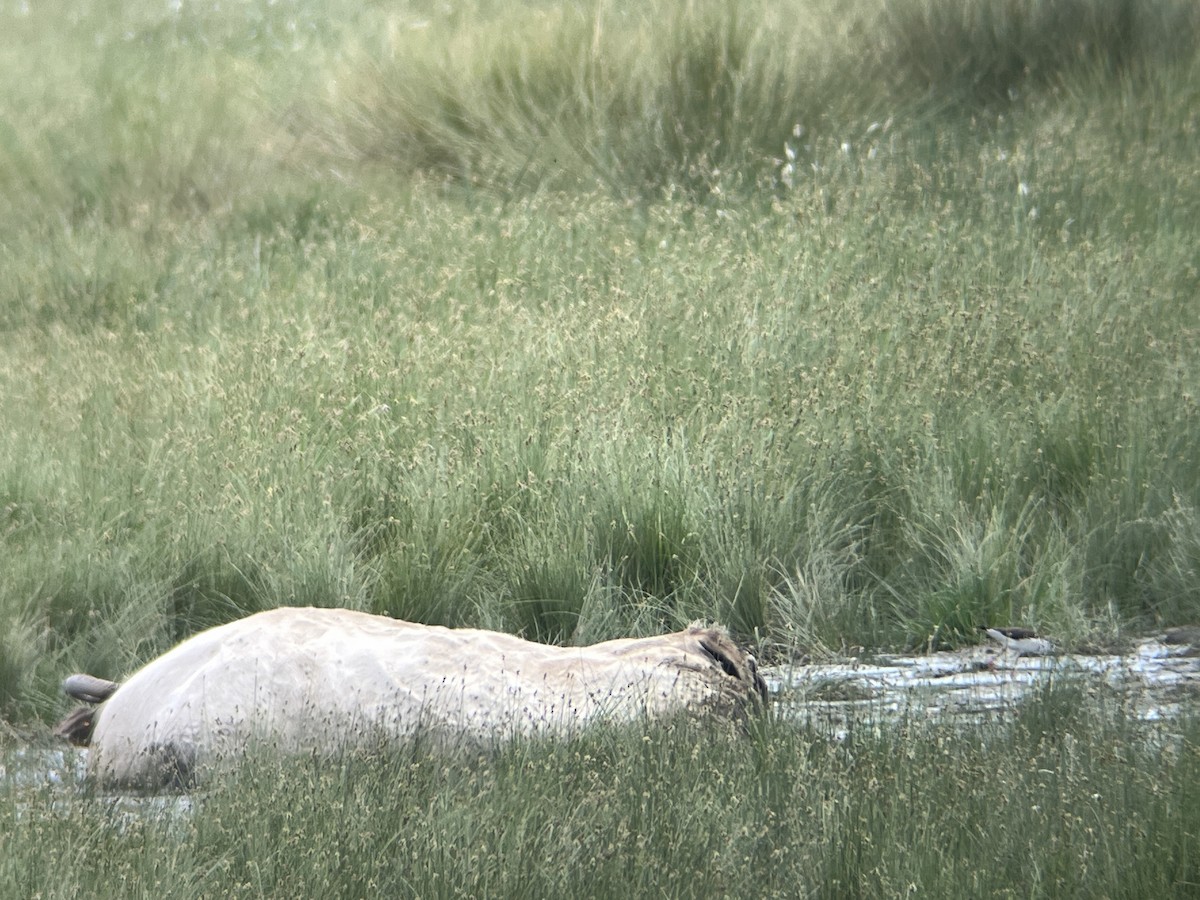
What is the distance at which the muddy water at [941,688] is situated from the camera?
3.72 metres

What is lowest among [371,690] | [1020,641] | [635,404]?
[1020,641]

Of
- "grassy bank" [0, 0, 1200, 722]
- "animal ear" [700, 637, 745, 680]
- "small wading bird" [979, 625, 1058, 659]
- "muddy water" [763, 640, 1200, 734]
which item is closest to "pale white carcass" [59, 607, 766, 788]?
"animal ear" [700, 637, 745, 680]

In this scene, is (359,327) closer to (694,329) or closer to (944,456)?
(694,329)

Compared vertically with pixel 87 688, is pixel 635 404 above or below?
below

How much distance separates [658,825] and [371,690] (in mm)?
1054

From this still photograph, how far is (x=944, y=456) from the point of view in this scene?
549 cm

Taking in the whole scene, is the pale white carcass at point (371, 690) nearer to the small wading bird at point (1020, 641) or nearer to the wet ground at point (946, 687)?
the wet ground at point (946, 687)

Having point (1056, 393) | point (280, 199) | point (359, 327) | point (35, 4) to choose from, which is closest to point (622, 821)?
point (1056, 393)

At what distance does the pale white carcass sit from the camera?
359cm

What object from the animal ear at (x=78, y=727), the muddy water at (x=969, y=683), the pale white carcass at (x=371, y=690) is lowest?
the muddy water at (x=969, y=683)

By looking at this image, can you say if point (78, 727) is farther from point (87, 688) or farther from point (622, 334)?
point (622, 334)

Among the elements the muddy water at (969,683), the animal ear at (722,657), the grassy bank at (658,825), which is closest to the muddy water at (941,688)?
the muddy water at (969,683)

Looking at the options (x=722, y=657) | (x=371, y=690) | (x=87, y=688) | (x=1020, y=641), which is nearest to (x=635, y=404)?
(x=1020, y=641)

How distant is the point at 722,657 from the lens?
3.91m
